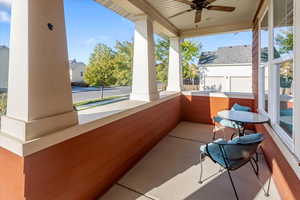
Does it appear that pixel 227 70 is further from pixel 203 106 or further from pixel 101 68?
pixel 101 68

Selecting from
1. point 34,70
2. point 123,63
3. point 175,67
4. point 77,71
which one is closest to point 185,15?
Answer: point 175,67

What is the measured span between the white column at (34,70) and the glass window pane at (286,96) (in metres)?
2.27

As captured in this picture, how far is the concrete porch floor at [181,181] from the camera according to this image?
182 centimetres

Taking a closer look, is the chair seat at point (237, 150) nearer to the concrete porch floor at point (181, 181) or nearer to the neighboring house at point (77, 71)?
the concrete porch floor at point (181, 181)

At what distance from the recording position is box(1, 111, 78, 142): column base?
119cm

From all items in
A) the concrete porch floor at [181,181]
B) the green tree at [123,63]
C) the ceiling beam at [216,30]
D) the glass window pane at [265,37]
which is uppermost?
the ceiling beam at [216,30]

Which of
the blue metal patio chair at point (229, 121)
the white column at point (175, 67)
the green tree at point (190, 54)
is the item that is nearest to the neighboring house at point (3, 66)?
the blue metal patio chair at point (229, 121)

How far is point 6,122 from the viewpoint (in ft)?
4.28

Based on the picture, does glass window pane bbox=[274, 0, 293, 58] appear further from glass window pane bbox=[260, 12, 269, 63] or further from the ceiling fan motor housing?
the ceiling fan motor housing

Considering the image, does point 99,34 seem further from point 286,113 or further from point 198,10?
point 286,113

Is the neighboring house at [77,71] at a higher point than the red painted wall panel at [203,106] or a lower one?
higher

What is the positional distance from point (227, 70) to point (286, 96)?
521 centimetres

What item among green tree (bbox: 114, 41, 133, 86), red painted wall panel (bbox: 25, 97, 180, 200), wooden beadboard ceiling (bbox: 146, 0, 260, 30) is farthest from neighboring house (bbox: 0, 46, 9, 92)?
wooden beadboard ceiling (bbox: 146, 0, 260, 30)

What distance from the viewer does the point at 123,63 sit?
2.65 meters
